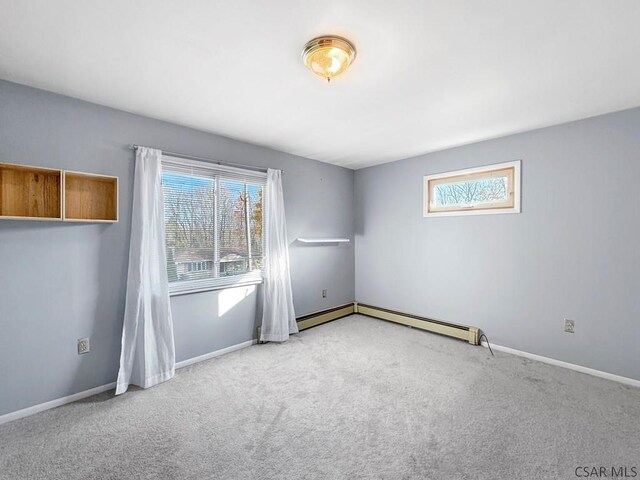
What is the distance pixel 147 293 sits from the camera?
2.62 metres

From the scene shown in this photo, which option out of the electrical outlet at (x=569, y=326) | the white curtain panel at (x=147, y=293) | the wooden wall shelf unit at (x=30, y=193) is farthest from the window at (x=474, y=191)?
the wooden wall shelf unit at (x=30, y=193)

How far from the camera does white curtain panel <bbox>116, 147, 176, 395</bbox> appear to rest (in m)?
2.55

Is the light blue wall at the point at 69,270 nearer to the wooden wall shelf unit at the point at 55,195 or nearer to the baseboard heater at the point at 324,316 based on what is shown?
the wooden wall shelf unit at the point at 55,195

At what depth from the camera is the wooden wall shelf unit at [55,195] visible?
6.90ft

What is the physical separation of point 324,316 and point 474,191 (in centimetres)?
261

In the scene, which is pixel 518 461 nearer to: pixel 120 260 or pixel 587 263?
pixel 587 263

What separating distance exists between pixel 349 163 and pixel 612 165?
293cm

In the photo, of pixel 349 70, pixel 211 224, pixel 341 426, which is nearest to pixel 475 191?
pixel 349 70

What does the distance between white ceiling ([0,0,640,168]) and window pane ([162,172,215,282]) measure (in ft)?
2.03

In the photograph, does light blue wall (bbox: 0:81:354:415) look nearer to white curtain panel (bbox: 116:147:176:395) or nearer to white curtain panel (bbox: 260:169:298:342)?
white curtain panel (bbox: 116:147:176:395)

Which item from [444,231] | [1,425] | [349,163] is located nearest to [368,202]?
[349,163]

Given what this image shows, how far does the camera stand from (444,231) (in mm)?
3861

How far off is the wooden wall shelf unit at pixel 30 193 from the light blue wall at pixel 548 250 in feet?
12.6

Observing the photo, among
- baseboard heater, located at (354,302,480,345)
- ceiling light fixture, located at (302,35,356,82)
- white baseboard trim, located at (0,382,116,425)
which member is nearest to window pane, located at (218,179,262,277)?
white baseboard trim, located at (0,382,116,425)
